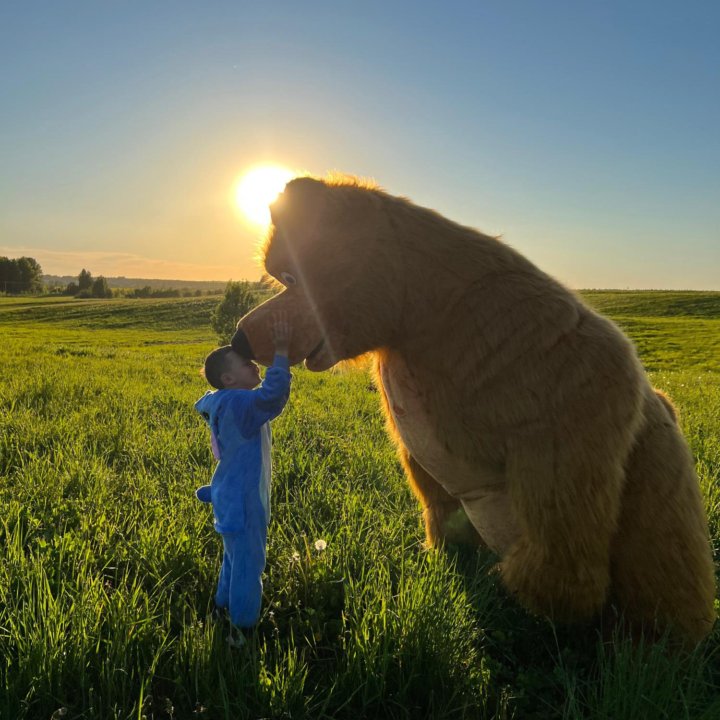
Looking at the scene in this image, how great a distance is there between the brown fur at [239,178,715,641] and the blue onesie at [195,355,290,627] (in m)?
0.21

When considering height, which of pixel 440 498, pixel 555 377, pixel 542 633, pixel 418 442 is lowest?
pixel 542 633

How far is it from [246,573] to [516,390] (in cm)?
125

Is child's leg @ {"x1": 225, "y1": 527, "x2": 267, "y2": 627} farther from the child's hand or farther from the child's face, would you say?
the child's hand

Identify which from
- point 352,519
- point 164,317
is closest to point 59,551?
point 352,519

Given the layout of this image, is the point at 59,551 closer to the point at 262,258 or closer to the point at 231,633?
the point at 231,633

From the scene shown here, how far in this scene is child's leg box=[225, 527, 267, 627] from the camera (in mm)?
1957

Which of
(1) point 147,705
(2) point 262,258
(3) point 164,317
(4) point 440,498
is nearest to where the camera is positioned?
(1) point 147,705

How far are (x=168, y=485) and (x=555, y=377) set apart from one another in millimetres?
2849

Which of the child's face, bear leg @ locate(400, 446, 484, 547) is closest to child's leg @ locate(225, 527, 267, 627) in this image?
the child's face

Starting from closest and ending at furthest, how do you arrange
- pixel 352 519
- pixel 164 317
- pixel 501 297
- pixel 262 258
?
pixel 501 297 < pixel 262 258 < pixel 352 519 < pixel 164 317

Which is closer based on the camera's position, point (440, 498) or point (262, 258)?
point (262, 258)

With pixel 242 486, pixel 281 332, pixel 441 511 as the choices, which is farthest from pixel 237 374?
pixel 441 511

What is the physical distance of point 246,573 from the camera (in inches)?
77.4

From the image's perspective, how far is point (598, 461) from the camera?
171 centimetres
